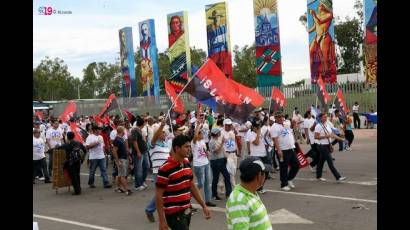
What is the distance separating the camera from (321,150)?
1196 centimetres

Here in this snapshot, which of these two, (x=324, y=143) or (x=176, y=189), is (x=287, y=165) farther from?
(x=176, y=189)

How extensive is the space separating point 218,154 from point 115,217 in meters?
2.38

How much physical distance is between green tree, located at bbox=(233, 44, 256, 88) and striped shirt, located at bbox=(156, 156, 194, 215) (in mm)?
49302

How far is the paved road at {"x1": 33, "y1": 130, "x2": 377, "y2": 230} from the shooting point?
8.45 m

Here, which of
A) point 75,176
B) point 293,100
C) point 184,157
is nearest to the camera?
point 184,157

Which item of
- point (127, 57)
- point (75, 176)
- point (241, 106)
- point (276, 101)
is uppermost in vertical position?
point (127, 57)

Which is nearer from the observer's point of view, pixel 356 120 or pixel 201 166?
pixel 201 166

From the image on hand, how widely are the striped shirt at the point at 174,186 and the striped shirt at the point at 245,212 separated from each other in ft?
5.29

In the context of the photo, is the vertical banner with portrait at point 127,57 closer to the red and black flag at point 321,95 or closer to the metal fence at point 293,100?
the metal fence at point 293,100

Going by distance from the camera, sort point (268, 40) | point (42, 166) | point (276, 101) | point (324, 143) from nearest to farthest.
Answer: point (324, 143)
point (42, 166)
point (276, 101)
point (268, 40)

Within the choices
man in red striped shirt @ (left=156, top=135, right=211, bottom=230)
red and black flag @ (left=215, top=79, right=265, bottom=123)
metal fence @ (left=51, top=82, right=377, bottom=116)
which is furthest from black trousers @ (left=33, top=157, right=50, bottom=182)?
metal fence @ (left=51, top=82, right=377, bottom=116)

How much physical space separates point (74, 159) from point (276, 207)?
17.3 feet

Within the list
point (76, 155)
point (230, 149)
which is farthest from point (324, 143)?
point (76, 155)

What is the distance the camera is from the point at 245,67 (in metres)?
56.0
